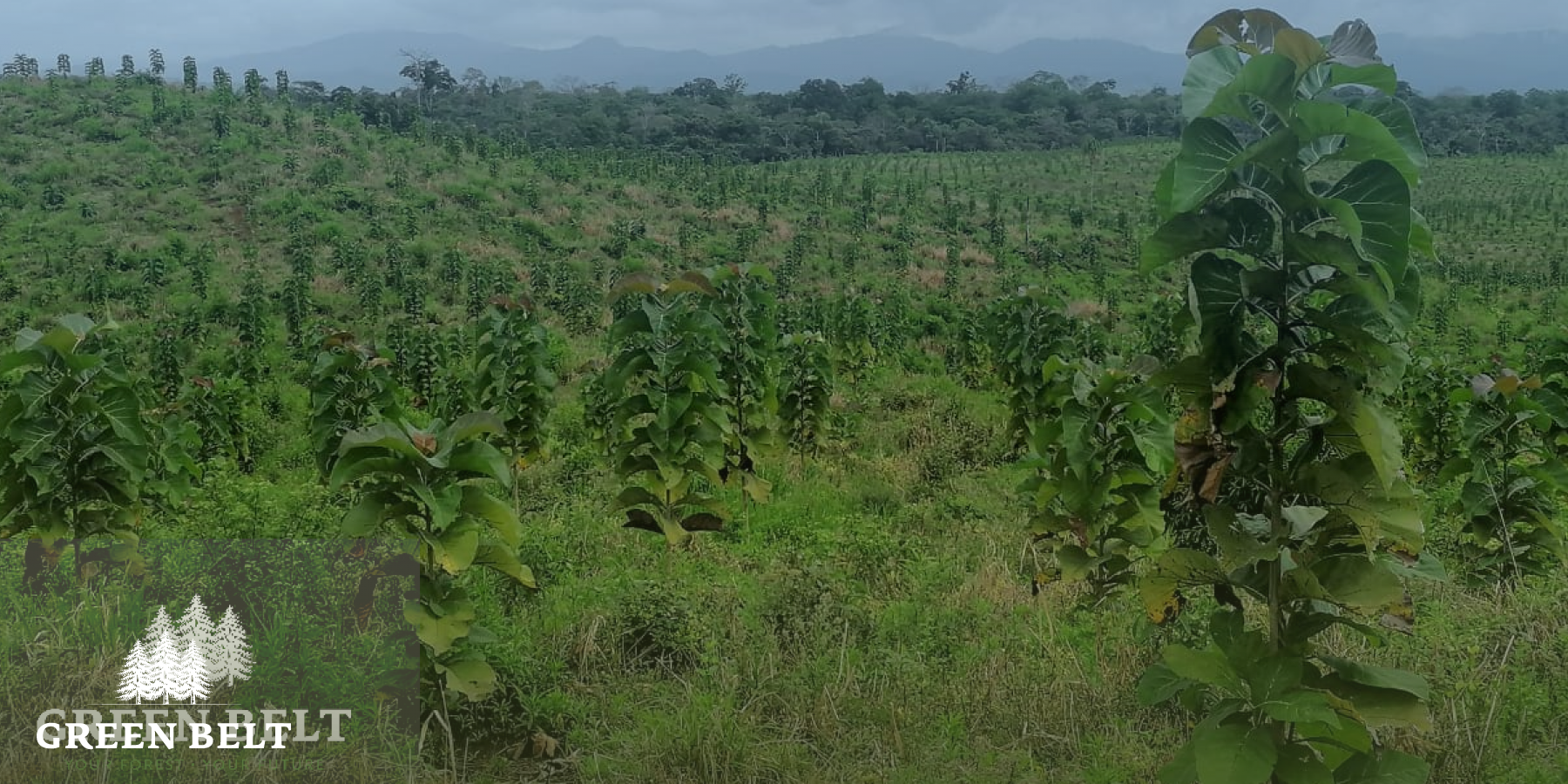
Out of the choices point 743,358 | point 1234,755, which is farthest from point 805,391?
point 1234,755

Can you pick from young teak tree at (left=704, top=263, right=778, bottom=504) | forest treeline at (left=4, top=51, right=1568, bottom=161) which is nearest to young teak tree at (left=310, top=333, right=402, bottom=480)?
young teak tree at (left=704, top=263, right=778, bottom=504)

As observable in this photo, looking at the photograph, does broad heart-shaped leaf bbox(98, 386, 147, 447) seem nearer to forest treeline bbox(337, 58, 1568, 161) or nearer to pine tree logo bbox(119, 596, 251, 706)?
pine tree logo bbox(119, 596, 251, 706)

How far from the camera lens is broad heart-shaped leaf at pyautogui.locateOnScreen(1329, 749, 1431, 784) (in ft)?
8.43

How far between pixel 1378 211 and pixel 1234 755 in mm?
1353

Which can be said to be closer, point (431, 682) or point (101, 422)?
point (431, 682)

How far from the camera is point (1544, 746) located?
11.2 ft

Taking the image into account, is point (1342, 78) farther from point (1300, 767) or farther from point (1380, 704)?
point (1300, 767)

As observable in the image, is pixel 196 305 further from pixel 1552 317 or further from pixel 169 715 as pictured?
pixel 1552 317

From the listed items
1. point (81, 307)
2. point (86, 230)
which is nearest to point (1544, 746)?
point (81, 307)

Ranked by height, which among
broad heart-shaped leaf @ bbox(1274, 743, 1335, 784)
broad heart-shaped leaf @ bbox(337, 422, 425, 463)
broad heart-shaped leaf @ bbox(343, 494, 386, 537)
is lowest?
broad heart-shaped leaf @ bbox(1274, 743, 1335, 784)

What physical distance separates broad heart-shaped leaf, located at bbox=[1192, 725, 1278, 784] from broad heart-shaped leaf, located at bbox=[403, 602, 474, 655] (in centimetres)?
238

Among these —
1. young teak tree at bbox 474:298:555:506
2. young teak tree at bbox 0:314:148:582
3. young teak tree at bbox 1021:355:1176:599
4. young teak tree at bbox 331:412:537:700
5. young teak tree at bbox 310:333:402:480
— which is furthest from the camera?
young teak tree at bbox 474:298:555:506

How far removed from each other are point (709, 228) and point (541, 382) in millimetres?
25154

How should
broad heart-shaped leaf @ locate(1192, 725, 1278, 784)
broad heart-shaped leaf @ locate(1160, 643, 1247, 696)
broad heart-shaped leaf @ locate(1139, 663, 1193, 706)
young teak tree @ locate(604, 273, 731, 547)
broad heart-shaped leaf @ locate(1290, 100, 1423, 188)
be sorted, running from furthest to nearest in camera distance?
young teak tree @ locate(604, 273, 731, 547)
broad heart-shaped leaf @ locate(1139, 663, 1193, 706)
broad heart-shaped leaf @ locate(1160, 643, 1247, 696)
broad heart-shaped leaf @ locate(1192, 725, 1278, 784)
broad heart-shaped leaf @ locate(1290, 100, 1423, 188)
